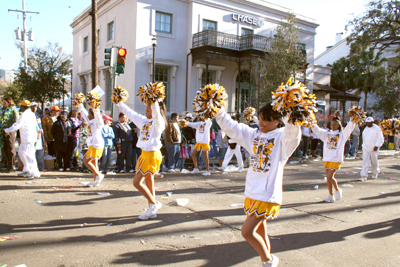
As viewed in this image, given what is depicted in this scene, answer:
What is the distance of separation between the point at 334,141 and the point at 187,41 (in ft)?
49.3

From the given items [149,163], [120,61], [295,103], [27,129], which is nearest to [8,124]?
[27,129]

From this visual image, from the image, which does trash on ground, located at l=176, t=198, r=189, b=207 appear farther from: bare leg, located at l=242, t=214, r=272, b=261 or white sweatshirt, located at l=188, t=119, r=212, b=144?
white sweatshirt, located at l=188, t=119, r=212, b=144

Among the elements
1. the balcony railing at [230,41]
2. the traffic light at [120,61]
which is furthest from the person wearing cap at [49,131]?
the balcony railing at [230,41]

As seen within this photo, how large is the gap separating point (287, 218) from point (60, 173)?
22.7 ft

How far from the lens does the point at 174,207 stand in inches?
236

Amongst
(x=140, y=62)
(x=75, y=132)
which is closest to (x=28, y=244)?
(x=75, y=132)

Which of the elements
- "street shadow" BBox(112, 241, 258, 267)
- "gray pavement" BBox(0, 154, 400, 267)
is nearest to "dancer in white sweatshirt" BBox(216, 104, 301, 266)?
"street shadow" BBox(112, 241, 258, 267)

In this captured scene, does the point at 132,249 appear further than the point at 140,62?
No

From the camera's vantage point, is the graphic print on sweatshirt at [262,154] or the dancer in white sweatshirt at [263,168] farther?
the graphic print on sweatshirt at [262,154]

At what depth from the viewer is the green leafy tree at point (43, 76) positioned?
2661 centimetres

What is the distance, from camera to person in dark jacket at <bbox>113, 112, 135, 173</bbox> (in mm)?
9820

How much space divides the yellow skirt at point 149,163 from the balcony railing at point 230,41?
48.5ft

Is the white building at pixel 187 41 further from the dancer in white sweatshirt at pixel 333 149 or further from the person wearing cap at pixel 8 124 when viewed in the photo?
the dancer in white sweatshirt at pixel 333 149

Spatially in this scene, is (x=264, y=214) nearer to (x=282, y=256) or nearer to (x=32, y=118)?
(x=282, y=256)
